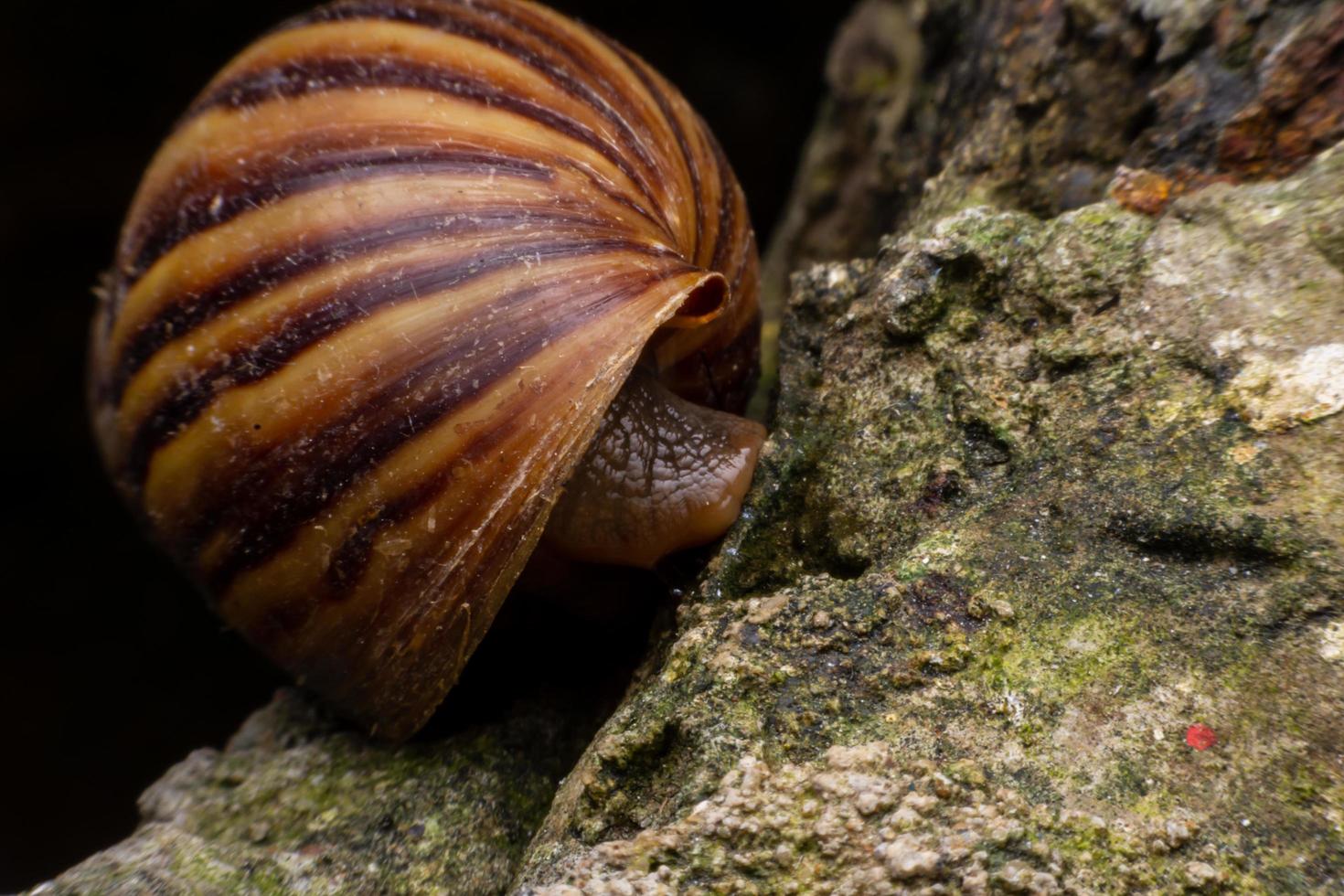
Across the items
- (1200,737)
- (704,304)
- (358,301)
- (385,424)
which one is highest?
(358,301)

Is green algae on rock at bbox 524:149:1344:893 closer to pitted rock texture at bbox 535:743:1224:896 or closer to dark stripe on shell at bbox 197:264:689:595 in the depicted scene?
pitted rock texture at bbox 535:743:1224:896

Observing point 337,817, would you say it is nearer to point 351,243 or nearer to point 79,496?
point 351,243

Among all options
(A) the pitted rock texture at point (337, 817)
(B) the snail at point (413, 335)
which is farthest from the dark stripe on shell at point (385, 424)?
(A) the pitted rock texture at point (337, 817)

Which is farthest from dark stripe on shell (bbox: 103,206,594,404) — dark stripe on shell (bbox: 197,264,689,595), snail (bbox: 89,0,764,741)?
dark stripe on shell (bbox: 197,264,689,595)

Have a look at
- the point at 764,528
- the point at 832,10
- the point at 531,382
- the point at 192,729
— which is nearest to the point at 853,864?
the point at 764,528

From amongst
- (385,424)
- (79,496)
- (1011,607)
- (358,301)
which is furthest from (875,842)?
(79,496)

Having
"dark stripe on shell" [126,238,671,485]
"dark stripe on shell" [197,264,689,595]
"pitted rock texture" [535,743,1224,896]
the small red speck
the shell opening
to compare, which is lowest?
the small red speck

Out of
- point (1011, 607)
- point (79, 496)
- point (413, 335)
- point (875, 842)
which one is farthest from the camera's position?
point (79, 496)
